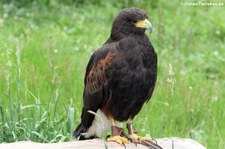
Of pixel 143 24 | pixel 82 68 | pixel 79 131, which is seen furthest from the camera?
pixel 82 68

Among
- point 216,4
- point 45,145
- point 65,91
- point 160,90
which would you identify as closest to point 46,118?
point 45,145

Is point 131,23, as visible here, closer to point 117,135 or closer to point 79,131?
point 117,135

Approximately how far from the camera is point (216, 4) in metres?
11.1

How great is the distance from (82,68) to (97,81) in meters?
2.30

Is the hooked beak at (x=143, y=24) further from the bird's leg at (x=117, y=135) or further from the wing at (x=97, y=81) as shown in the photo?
the bird's leg at (x=117, y=135)

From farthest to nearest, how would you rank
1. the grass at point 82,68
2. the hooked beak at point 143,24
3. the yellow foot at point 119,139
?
the grass at point 82,68
the hooked beak at point 143,24
the yellow foot at point 119,139

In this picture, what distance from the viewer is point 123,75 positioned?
507cm

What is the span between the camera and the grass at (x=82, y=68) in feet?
18.1

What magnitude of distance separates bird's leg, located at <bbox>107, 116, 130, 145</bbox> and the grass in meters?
0.29

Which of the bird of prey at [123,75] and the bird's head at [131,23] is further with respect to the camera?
the bird's head at [131,23]

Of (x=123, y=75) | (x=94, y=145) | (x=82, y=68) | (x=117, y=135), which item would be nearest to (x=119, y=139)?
(x=117, y=135)

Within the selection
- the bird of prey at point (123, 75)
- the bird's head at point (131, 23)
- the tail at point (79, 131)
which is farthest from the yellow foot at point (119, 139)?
the bird's head at point (131, 23)

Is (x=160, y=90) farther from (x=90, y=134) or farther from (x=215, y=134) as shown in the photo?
(x=90, y=134)

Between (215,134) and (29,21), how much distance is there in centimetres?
411
